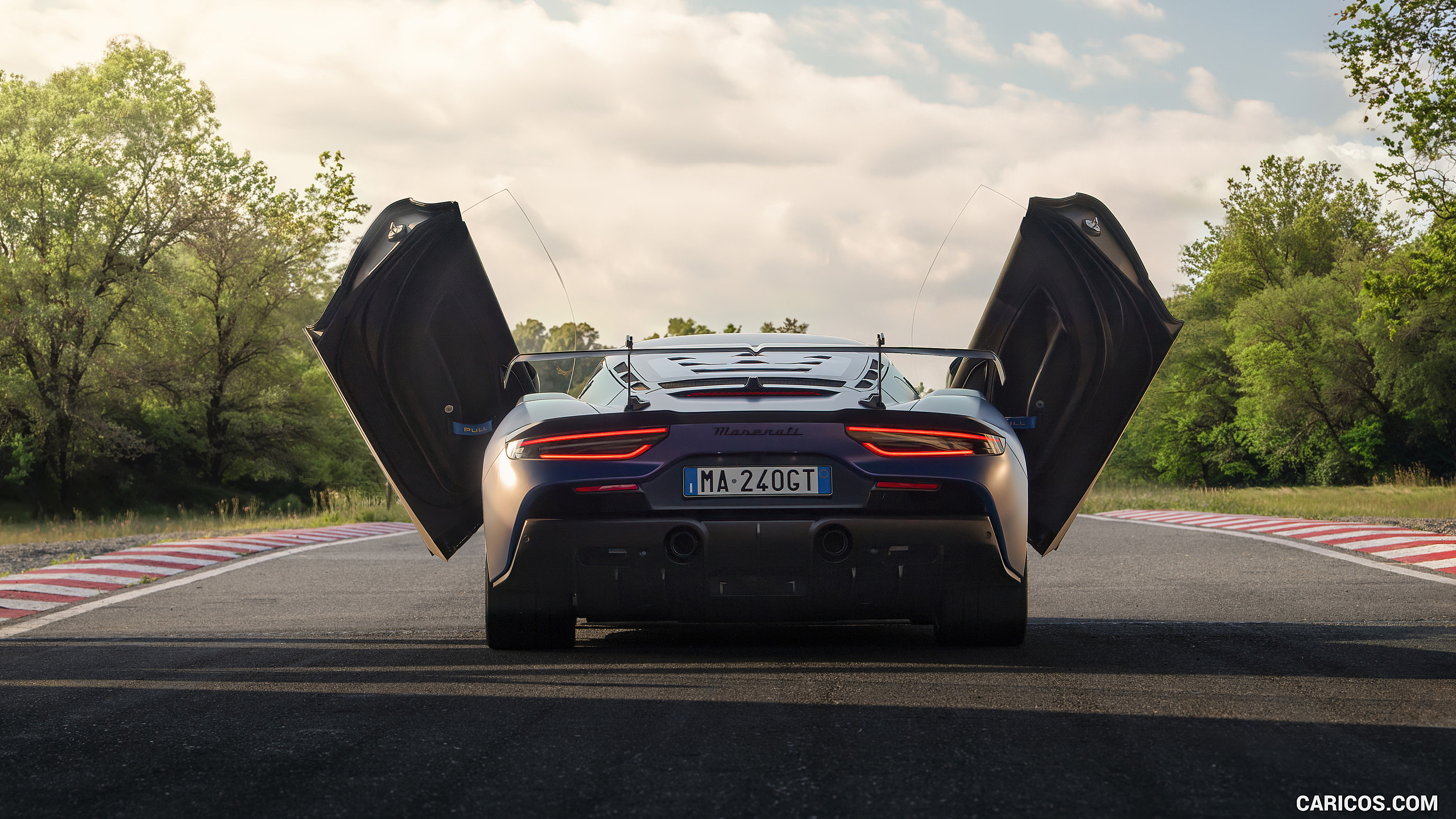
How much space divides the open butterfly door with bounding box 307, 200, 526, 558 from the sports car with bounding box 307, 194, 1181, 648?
1cm

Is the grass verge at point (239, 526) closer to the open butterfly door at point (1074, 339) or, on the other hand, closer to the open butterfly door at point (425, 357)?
the open butterfly door at point (425, 357)

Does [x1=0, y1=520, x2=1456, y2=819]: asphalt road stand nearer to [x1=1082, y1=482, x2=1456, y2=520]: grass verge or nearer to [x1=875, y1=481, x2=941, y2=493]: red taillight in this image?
[x1=875, y1=481, x2=941, y2=493]: red taillight

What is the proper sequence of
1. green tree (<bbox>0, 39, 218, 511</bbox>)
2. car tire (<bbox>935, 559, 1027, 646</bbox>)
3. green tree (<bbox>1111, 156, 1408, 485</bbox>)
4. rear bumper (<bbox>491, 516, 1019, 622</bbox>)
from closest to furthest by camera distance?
rear bumper (<bbox>491, 516, 1019, 622</bbox>) → car tire (<bbox>935, 559, 1027, 646</bbox>) → green tree (<bbox>0, 39, 218, 511</bbox>) → green tree (<bbox>1111, 156, 1408, 485</bbox>)

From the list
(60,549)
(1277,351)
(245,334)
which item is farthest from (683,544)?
(1277,351)

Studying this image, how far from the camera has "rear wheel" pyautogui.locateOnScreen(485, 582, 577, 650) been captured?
16.9ft

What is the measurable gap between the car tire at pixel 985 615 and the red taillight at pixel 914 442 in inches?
29.3

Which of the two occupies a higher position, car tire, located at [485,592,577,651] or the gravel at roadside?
car tire, located at [485,592,577,651]

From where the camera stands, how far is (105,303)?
35.5m

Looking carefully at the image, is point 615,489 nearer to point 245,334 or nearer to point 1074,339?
point 1074,339

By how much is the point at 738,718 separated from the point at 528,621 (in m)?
1.63

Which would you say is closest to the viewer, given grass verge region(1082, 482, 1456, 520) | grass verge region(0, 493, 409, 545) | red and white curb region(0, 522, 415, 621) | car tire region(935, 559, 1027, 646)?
car tire region(935, 559, 1027, 646)

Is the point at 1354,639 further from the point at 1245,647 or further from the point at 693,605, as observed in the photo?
the point at 693,605

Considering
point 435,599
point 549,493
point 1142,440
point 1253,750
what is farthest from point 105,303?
point 1142,440

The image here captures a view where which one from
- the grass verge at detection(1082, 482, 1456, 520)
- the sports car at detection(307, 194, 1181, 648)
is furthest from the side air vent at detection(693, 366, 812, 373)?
the grass verge at detection(1082, 482, 1456, 520)
